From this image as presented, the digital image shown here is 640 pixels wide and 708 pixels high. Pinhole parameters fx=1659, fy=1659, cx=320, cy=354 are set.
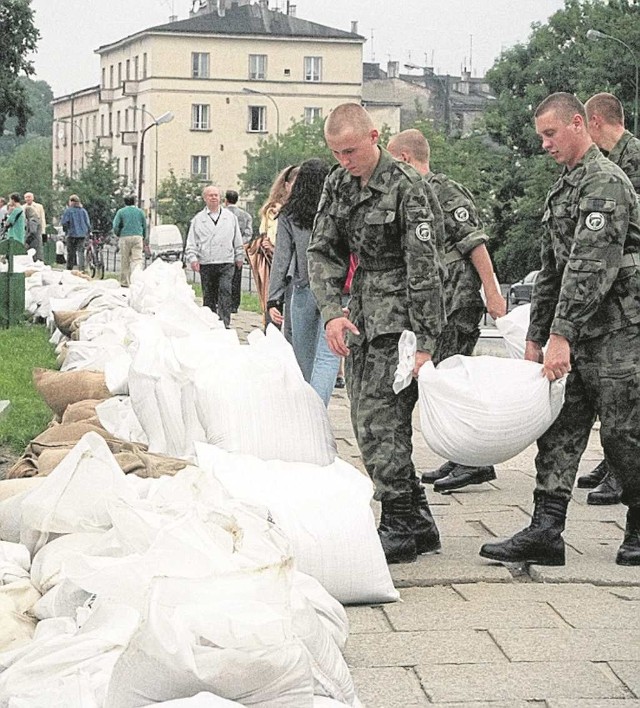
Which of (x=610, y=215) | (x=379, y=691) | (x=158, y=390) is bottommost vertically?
(x=379, y=691)

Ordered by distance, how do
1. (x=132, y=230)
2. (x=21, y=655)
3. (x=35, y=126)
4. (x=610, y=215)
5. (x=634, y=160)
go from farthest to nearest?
(x=35, y=126) → (x=132, y=230) → (x=634, y=160) → (x=610, y=215) → (x=21, y=655)

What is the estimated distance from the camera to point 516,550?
628 cm

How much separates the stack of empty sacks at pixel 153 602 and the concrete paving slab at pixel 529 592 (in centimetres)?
105

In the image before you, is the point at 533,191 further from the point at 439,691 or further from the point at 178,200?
the point at 439,691

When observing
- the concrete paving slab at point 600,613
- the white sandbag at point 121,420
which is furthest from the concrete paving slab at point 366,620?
the white sandbag at point 121,420

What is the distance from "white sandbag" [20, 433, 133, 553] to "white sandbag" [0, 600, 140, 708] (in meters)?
1.09

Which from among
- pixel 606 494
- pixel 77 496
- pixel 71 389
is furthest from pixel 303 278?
pixel 77 496

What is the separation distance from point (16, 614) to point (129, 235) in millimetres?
21453

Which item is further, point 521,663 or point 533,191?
point 533,191

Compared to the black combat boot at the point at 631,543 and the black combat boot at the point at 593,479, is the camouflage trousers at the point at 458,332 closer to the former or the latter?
the black combat boot at the point at 593,479

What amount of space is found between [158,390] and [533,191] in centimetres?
5243

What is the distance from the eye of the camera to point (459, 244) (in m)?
8.03

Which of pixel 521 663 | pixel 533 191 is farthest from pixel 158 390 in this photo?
pixel 533 191

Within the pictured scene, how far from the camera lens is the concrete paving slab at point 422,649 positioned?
4.89 metres
